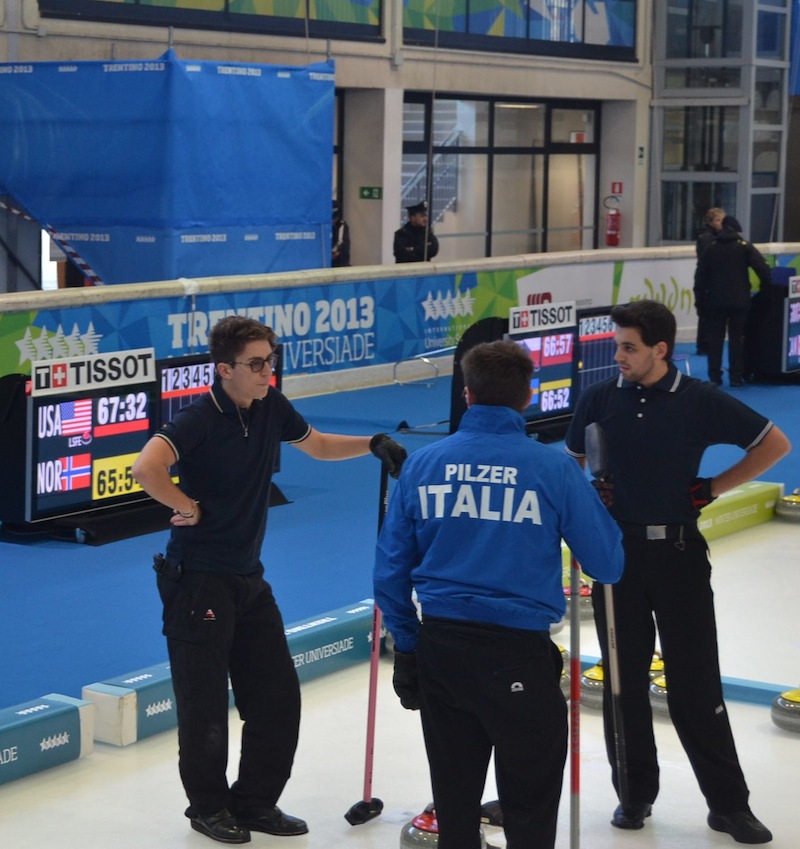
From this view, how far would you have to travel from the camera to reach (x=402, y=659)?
14.0 ft

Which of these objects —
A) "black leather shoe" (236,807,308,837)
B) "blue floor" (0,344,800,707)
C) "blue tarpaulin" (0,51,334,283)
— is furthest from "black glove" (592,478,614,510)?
"blue tarpaulin" (0,51,334,283)

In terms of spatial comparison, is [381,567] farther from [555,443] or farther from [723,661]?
[555,443]

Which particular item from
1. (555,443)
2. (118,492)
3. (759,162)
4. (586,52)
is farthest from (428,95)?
(118,492)

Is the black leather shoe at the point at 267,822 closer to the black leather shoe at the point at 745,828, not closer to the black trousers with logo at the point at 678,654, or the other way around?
the black trousers with logo at the point at 678,654

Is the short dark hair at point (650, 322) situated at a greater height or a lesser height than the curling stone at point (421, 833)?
greater

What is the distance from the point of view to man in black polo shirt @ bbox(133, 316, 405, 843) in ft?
16.6

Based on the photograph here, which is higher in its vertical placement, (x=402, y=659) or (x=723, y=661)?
(x=402, y=659)

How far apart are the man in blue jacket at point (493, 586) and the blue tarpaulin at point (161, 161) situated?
1288 centimetres

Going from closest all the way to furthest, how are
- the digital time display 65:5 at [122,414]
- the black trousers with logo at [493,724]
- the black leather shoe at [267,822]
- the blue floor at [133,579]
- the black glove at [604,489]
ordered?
the black trousers with logo at [493,724] < the black glove at [604,489] < the black leather shoe at [267,822] < the blue floor at [133,579] < the digital time display 65:5 at [122,414]

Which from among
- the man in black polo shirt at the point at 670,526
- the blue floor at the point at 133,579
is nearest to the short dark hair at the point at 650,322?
the man in black polo shirt at the point at 670,526

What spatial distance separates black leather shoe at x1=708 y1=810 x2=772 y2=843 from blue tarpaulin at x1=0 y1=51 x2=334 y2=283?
486 inches

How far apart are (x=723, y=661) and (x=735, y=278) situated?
10018 millimetres

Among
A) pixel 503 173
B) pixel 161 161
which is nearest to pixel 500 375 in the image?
pixel 161 161

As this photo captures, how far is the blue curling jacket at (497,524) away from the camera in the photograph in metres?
4.05
